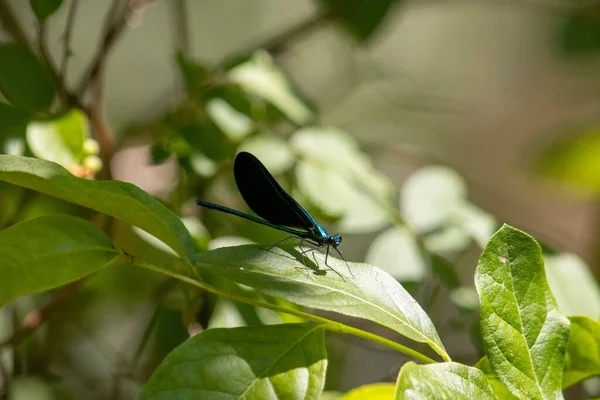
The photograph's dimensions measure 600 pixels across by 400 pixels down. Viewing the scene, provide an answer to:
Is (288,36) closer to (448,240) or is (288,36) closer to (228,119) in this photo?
(228,119)

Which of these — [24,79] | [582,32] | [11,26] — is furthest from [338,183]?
[582,32]

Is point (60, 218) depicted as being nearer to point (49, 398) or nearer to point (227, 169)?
point (227, 169)

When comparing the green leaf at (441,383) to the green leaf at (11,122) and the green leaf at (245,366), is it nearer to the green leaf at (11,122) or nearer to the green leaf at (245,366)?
the green leaf at (245,366)

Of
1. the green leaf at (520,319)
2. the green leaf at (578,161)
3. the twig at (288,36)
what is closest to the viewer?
the green leaf at (520,319)

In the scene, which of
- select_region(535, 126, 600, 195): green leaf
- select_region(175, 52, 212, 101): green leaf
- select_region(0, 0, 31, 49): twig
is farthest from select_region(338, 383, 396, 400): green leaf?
select_region(535, 126, 600, 195): green leaf

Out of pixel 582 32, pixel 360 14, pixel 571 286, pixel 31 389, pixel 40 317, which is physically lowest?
pixel 31 389

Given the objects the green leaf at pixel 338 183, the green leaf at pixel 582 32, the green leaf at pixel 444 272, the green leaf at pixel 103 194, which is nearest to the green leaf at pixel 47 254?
the green leaf at pixel 103 194

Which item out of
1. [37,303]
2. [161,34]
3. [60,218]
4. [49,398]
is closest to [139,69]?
[161,34]
